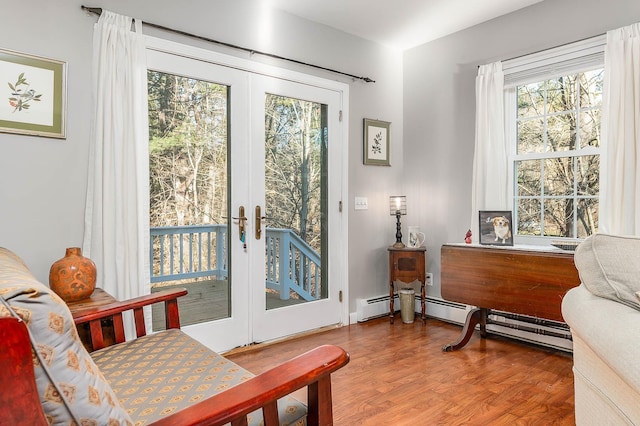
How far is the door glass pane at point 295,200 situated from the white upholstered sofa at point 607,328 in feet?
7.01

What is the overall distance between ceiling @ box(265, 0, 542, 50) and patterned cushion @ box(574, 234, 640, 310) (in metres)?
2.37

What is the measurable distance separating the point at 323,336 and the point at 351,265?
0.69 m

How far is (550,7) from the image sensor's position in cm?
308

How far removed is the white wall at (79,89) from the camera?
222 centimetres

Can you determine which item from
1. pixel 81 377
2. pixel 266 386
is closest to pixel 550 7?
pixel 266 386

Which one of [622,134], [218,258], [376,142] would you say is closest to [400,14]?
[376,142]

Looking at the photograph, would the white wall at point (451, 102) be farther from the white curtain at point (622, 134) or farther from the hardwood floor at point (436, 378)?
the hardwood floor at point (436, 378)

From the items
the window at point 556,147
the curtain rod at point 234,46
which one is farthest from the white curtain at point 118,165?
the window at point 556,147

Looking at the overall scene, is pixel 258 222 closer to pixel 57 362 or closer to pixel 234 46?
pixel 234 46

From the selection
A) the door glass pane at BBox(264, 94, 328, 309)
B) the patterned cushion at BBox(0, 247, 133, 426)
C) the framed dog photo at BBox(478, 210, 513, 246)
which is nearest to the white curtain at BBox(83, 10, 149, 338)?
the door glass pane at BBox(264, 94, 328, 309)

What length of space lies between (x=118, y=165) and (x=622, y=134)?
3.11m

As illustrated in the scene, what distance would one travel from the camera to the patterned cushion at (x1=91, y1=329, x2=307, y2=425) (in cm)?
116

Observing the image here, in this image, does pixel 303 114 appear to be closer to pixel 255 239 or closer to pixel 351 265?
pixel 255 239

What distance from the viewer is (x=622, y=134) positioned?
2645mm
